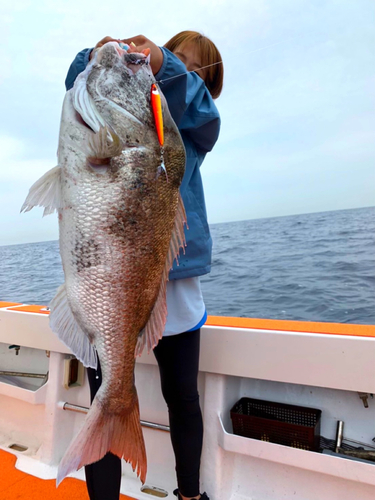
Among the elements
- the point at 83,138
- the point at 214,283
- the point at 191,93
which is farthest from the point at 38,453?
the point at 214,283

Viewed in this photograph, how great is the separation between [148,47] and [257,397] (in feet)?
6.23

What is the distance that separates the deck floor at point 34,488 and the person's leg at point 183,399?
0.66 m

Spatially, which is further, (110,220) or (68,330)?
(68,330)

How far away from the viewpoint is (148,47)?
1.32 metres

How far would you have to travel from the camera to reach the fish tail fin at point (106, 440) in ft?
4.25

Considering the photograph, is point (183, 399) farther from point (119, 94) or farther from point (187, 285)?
point (119, 94)

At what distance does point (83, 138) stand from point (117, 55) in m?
0.31

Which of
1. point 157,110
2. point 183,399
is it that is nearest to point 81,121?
point 157,110

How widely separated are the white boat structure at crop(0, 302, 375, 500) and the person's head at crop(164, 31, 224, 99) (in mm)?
1353

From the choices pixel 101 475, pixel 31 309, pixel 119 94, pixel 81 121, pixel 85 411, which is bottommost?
pixel 85 411

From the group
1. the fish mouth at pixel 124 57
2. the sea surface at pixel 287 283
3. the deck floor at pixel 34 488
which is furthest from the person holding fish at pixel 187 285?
the sea surface at pixel 287 283

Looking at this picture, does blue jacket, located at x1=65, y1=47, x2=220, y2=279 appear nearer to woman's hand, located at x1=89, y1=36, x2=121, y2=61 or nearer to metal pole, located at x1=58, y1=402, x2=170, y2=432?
woman's hand, located at x1=89, y1=36, x2=121, y2=61

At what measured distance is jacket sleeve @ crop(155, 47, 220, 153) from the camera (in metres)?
1.38

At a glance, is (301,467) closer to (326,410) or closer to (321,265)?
(326,410)
